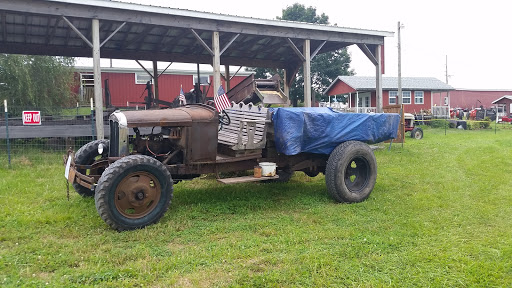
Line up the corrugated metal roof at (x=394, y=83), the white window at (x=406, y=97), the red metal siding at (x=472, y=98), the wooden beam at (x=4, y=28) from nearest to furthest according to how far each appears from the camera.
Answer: the wooden beam at (x=4, y=28) < the corrugated metal roof at (x=394, y=83) < the white window at (x=406, y=97) < the red metal siding at (x=472, y=98)

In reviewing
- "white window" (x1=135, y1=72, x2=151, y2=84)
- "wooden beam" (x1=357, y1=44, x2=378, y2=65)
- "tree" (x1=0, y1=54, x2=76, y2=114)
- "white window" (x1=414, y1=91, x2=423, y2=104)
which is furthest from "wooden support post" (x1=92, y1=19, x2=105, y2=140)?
"white window" (x1=414, y1=91, x2=423, y2=104)

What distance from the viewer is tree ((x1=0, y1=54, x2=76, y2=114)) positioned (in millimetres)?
16562

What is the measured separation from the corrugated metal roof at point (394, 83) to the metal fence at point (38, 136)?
22.3m

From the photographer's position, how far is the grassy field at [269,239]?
3375mm

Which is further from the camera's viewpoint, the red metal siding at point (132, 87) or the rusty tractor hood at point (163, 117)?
the red metal siding at point (132, 87)

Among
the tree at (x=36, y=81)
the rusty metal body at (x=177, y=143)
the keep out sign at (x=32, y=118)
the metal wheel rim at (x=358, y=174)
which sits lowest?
the metal wheel rim at (x=358, y=174)

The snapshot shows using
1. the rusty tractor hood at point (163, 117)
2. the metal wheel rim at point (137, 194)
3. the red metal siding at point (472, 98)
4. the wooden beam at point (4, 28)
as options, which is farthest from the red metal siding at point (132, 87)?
the red metal siding at point (472, 98)

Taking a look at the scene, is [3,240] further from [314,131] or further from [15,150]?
[15,150]

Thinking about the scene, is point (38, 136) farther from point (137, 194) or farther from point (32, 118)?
point (137, 194)

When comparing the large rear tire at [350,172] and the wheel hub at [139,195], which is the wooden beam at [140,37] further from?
the wheel hub at [139,195]

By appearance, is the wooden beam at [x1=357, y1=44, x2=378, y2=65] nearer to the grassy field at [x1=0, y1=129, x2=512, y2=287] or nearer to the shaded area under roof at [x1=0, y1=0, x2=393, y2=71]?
the shaded area under roof at [x1=0, y1=0, x2=393, y2=71]

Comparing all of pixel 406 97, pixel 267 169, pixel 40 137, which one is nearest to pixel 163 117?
pixel 267 169

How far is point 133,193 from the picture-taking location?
4.62 metres

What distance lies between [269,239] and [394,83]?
100ft
